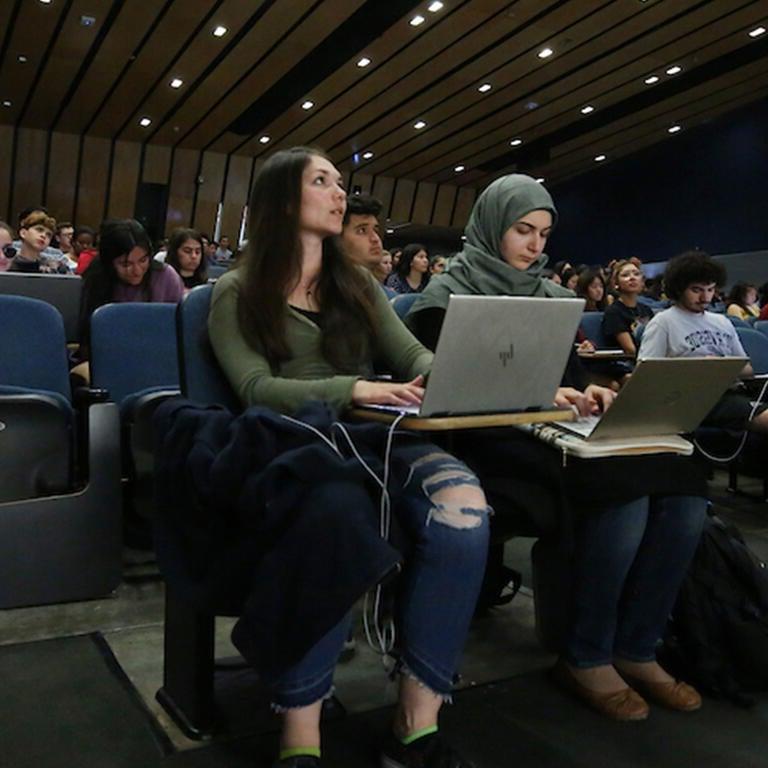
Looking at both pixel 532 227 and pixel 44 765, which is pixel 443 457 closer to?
pixel 532 227

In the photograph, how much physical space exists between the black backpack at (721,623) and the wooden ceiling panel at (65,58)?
7.46 metres

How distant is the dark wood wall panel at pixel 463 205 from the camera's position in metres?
14.6

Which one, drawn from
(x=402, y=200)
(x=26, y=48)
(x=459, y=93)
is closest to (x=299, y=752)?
(x=26, y=48)

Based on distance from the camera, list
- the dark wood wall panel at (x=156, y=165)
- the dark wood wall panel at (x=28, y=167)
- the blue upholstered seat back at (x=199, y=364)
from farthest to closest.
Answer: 1. the dark wood wall panel at (x=156, y=165)
2. the dark wood wall panel at (x=28, y=167)
3. the blue upholstered seat back at (x=199, y=364)

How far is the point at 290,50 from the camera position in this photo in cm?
844

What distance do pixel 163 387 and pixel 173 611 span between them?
3.30 feet

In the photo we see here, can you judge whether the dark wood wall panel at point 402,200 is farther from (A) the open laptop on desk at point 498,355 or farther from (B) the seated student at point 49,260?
(A) the open laptop on desk at point 498,355

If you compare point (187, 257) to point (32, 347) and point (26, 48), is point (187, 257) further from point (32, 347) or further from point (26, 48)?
point (26, 48)

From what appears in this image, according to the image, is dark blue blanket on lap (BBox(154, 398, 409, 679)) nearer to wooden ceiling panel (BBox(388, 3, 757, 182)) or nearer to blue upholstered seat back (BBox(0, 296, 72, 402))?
blue upholstered seat back (BBox(0, 296, 72, 402))

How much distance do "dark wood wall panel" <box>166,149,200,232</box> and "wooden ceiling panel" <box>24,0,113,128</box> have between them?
1.95 m

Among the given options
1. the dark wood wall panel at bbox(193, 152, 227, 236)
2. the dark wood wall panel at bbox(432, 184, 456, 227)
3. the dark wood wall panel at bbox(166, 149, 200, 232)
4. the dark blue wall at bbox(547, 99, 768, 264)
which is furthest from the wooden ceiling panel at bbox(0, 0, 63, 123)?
the dark blue wall at bbox(547, 99, 768, 264)

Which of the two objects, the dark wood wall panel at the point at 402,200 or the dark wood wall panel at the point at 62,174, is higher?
the dark wood wall panel at the point at 402,200

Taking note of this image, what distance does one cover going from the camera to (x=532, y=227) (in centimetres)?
176

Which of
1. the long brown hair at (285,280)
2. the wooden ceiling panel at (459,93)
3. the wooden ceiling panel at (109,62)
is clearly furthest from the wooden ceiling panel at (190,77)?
the long brown hair at (285,280)
